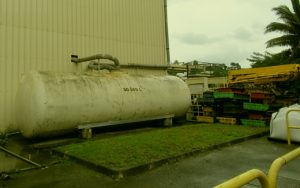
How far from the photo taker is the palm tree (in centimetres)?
1906

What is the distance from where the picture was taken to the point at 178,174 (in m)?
5.37

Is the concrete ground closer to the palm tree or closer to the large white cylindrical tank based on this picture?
the large white cylindrical tank

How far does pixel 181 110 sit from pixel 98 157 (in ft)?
20.6

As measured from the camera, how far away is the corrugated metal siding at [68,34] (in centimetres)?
928

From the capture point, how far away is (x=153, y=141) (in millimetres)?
7793

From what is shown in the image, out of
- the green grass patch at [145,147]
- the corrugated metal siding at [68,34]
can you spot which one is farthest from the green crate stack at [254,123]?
the corrugated metal siding at [68,34]

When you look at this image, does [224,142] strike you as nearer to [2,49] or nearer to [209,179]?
[209,179]

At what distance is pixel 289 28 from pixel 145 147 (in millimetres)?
16643

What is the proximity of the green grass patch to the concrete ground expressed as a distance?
318mm

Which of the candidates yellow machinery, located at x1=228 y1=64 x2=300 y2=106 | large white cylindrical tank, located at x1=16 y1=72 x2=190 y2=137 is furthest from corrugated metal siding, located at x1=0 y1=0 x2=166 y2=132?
yellow machinery, located at x1=228 y1=64 x2=300 y2=106

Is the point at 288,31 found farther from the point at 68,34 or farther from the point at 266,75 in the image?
the point at 68,34

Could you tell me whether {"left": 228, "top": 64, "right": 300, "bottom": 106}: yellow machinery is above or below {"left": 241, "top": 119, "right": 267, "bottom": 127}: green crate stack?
above

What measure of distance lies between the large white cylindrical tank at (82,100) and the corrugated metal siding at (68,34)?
137 cm

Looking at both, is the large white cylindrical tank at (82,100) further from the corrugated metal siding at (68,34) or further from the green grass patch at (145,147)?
the corrugated metal siding at (68,34)
